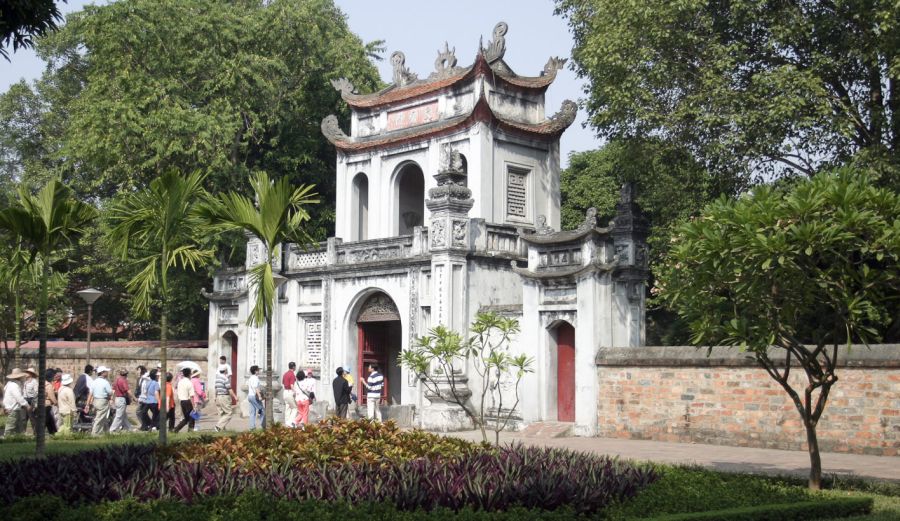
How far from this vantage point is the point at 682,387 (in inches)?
832

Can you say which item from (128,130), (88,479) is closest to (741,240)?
(88,479)

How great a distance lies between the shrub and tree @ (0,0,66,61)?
4834 mm

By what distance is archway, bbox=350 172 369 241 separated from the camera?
1230 inches

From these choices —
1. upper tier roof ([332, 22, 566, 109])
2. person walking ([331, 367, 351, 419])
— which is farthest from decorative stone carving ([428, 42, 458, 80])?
person walking ([331, 367, 351, 419])

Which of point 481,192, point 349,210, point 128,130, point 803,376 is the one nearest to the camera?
point 803,376

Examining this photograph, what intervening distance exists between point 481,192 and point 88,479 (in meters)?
17.8

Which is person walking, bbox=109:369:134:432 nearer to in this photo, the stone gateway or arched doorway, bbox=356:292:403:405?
the stone gateway

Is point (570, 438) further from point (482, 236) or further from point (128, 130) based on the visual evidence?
point (128, 130)

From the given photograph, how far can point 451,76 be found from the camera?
95.2ft

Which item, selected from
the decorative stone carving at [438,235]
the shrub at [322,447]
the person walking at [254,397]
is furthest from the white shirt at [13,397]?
the shrub at [322,447]

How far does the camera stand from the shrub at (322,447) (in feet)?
37.9

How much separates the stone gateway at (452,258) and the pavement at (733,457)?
1516 millimetres

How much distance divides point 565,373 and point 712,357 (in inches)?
155

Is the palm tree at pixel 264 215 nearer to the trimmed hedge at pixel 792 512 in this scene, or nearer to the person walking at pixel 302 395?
the person walking at pixel 302 395
